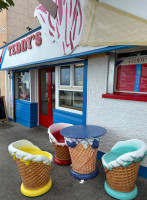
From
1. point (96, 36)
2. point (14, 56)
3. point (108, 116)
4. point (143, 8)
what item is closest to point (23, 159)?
point (108, 116)

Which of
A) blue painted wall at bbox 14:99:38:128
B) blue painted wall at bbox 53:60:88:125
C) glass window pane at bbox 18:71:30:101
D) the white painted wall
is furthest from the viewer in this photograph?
glass window pane at bbox 18:71:30:101

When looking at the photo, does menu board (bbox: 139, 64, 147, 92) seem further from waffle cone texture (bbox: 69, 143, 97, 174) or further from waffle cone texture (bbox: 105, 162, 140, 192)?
waffle cone texture (bbox: 69, 143, 97, 174)

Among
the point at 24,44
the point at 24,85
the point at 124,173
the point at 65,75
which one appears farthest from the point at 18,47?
the point at 124,173

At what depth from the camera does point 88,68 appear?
342 cm

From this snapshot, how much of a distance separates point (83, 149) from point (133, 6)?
2.35 meters

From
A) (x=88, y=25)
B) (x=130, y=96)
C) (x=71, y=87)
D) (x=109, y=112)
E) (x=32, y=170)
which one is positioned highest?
(x=88, y=25)

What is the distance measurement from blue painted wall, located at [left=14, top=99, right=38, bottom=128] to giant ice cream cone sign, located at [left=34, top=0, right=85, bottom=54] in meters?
3.06

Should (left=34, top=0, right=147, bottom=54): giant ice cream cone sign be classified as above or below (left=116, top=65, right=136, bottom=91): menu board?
above

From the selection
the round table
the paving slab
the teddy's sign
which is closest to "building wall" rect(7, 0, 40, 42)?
the teddy's sign

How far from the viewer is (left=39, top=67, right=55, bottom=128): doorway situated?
5.33 m

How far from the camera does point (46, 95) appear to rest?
221 inches

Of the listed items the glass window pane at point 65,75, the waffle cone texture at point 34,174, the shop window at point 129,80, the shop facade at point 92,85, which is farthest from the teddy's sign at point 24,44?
the waffle cone texture at point 34,174

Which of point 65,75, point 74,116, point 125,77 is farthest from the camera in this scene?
point 65,75

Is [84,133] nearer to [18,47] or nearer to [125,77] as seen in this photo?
[125,77]
